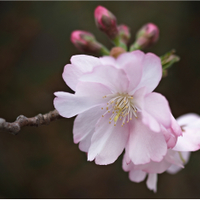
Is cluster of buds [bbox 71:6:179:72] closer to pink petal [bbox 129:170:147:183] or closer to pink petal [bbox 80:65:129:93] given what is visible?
pink petal [bbox 80:65:129:93]

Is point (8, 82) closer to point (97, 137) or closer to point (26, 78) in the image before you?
Result: point (26, 78)

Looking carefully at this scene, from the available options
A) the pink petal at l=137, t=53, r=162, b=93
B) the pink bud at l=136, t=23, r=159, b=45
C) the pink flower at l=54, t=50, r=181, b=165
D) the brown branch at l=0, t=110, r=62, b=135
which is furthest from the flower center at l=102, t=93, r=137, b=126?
the pink bud at l=136, t=23, r=159, b=45

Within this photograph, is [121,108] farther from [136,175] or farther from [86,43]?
[86,43]

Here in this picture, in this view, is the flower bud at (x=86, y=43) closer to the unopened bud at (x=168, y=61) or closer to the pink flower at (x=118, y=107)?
the unopened bud at (x=168, y=61)

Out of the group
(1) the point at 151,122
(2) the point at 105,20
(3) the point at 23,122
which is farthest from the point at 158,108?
(2) the point at 105,20

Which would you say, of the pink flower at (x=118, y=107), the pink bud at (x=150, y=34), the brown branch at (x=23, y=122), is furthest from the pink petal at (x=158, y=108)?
the pink bud at (x=150, y=34)

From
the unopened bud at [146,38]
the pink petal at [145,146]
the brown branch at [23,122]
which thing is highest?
the unopened bud at [146,38]
